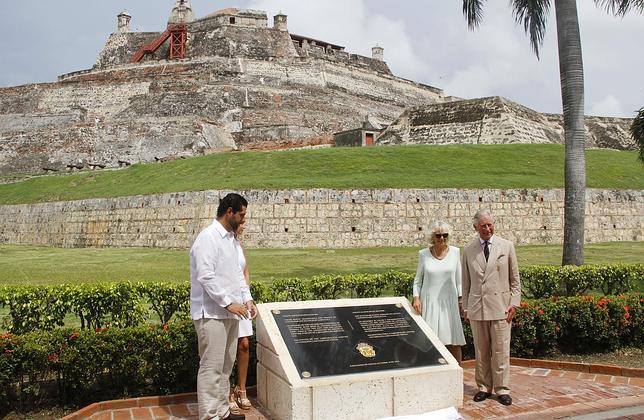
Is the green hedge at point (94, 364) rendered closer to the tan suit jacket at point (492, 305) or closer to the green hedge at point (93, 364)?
the green hedge at point (93, 364)

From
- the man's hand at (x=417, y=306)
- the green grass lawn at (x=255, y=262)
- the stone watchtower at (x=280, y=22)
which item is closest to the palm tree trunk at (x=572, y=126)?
the green grass lawn at (x=255, y=262)

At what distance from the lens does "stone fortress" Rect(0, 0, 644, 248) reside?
19594mm

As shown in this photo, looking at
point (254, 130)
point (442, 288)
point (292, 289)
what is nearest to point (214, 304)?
point (442, 288)

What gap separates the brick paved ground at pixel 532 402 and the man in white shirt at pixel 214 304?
0.57 meters

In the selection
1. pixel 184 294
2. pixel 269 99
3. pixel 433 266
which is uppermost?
pixel 269 99

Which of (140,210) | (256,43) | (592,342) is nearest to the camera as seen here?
(592,342)

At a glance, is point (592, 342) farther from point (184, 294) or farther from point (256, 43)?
point (256, 43)

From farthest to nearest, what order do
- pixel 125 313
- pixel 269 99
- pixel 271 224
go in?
pixel 269 99, pixel 271 224, pixel 125 313

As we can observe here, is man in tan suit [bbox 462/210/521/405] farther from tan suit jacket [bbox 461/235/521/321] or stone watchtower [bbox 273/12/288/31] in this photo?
stone watchtower [bbox 273/12/288/31]

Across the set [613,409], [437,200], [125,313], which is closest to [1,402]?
[125,313]

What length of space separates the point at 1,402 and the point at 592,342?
279 inches

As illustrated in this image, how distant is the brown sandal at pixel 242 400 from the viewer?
524 centimetres

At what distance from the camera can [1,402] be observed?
5121 millimetres

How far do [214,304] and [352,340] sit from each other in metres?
1.39
